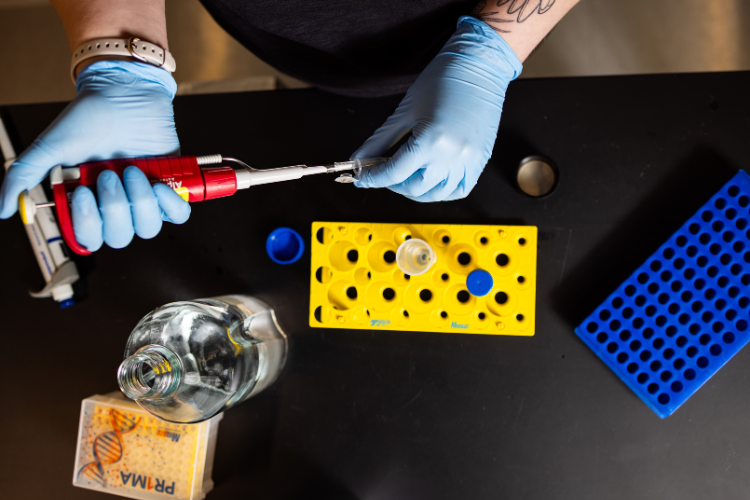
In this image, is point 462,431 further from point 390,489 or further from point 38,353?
point 38,353

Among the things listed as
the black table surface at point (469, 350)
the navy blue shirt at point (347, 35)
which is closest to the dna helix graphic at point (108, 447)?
the black table surface at point (469, 350)

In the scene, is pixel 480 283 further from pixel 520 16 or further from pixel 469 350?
pixel 520 16

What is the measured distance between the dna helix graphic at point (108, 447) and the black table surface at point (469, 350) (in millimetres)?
106

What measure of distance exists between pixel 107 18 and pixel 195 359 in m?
0.55

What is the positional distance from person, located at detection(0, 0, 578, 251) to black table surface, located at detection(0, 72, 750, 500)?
11 centimetres

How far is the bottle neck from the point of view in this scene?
58 centimetres

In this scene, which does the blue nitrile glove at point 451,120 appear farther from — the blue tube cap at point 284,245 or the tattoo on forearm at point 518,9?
the blue tube cap at point 284,245

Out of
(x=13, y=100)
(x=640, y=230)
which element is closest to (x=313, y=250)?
(x=640, y=230)

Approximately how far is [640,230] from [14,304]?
4.14ft

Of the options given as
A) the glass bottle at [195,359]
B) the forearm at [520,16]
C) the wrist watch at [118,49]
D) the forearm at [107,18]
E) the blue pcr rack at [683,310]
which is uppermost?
the forearm at [520,16]

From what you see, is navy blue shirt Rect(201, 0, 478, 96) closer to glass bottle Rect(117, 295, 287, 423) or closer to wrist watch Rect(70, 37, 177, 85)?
wrist watch Rect(70, 37, 177, 85)

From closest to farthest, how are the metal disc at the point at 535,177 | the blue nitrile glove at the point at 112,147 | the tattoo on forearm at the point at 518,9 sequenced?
the blue nitrile glove at the point at 112,147, the tattoo on forearm at the point at 518,9, the metal disc at the point at 535,177

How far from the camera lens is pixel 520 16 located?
679mm

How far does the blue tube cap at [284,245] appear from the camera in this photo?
0.81 metres
